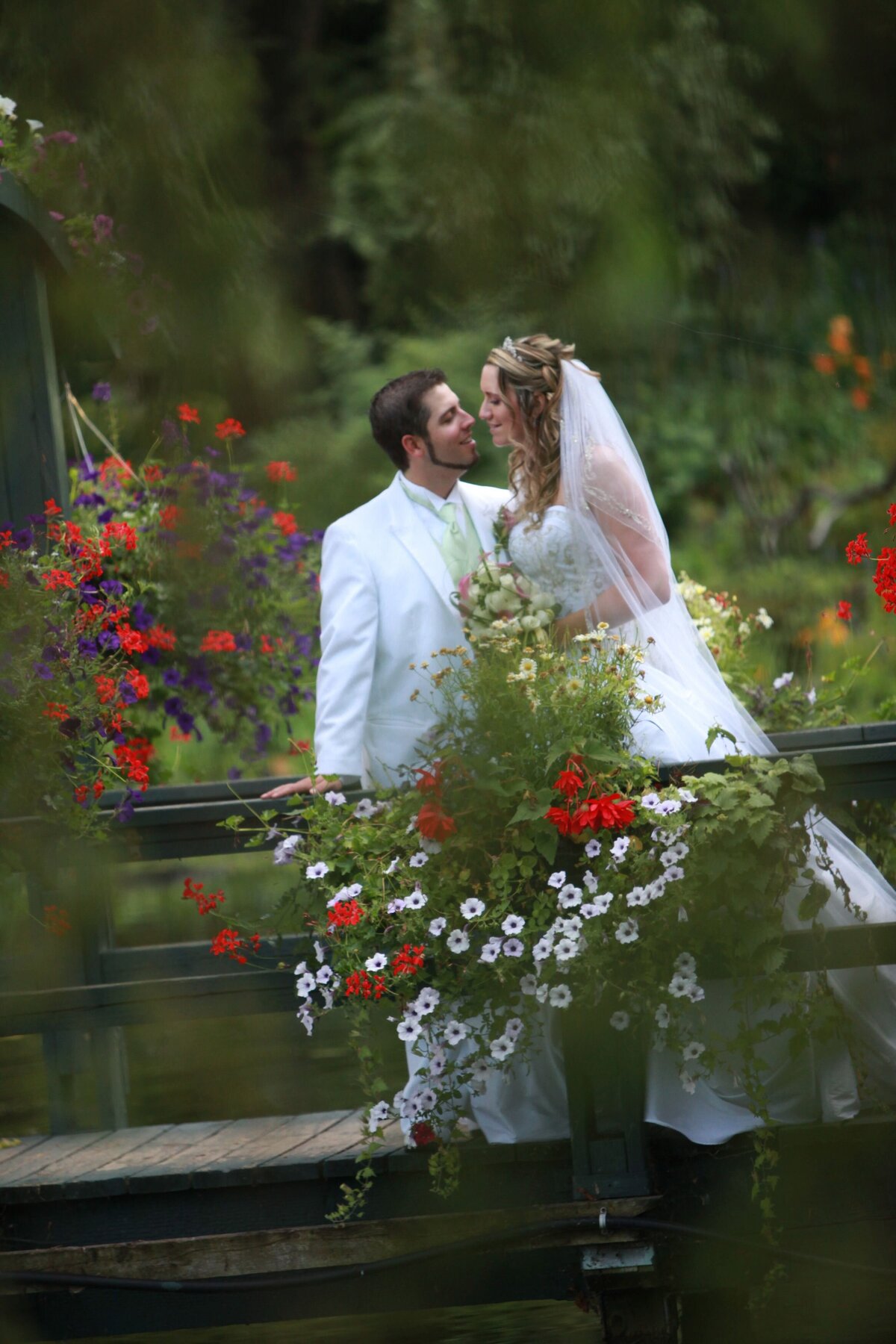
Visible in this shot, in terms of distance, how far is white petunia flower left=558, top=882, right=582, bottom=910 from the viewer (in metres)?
2.33

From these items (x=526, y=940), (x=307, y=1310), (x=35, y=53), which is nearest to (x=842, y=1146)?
(x=526, y=940)

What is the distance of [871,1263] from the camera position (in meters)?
1.25

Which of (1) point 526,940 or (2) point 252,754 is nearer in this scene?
(1) point 526,940

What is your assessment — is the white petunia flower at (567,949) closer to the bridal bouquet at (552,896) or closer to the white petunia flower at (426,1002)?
the bridal bouquet at (552,896)

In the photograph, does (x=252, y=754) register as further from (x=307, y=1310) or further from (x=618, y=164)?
(x=618, y=164)

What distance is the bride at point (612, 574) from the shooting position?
2.69 m

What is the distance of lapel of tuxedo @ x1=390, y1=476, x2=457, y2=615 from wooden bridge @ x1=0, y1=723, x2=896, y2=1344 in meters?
0.67

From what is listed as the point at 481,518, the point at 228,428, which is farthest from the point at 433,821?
the point at 228,428

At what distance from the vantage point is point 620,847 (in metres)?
2.32

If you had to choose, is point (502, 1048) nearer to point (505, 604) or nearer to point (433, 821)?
point (433, 821)

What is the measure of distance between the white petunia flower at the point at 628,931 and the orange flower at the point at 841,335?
64.8 inches

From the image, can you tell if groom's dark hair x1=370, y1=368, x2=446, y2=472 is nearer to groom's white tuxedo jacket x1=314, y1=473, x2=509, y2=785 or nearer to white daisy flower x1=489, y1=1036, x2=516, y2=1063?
groom's white tuxedo jacket x1=314, y1=473, x2=509, y2=785

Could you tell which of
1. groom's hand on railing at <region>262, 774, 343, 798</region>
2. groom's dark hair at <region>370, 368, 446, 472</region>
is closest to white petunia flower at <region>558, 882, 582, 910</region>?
groom's hand on railing at <region>262, 774, 343, 798</region>

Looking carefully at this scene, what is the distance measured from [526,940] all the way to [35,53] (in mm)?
1811
